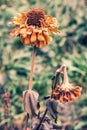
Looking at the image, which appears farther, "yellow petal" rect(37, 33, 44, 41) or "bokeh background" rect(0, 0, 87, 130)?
"bokeh background" rect(0, 0, 87, 130)

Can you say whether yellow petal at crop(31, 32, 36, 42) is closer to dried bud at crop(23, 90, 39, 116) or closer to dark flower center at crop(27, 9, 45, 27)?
dark flower center at crop(27, 9, 45, 27)

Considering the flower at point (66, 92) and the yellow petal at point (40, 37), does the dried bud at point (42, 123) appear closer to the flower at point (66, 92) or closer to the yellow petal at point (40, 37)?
A: the flower at point (66, 92)

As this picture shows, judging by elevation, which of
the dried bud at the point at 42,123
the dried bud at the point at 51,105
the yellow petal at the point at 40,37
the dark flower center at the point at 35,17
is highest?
the dark flower center at the point at 35,17

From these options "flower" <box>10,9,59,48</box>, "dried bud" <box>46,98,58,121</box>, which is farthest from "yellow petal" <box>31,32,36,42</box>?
"dried bud" <box>46,98,58,121</box>

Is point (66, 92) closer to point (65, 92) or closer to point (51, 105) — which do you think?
point (65, 92)

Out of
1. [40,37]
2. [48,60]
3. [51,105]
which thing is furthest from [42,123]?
[48,60]

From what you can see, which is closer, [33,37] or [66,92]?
[33,37]

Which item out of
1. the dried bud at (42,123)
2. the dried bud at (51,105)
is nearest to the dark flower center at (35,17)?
the dried bud at (51,105)
